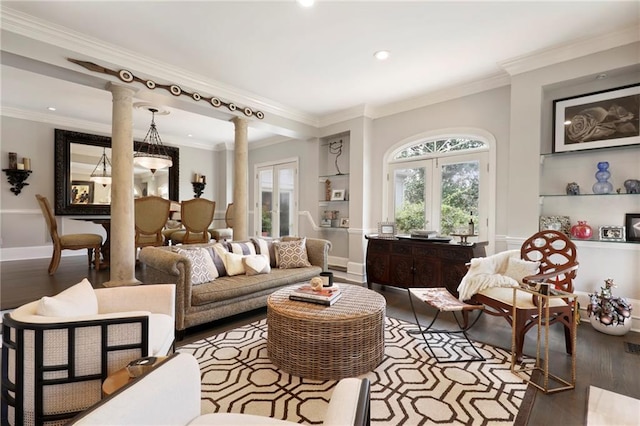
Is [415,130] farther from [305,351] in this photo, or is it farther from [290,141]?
[305,351]

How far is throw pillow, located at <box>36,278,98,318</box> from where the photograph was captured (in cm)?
142

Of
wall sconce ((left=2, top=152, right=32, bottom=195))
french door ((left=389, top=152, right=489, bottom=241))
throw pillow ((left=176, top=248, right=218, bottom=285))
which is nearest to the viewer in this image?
throw pillow ((left=176, top=248, right=218, bottom=285))

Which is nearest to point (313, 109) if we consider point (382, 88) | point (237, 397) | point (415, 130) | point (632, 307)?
point (382, 88)

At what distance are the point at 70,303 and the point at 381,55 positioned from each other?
349cm

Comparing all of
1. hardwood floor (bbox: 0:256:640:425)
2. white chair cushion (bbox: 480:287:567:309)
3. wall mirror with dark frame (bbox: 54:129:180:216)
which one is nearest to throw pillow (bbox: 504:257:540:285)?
white chair cushion (bbox: 480:287:567:309)

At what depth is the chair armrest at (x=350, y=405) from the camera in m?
0.83

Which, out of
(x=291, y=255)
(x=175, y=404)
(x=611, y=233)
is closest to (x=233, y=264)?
(x=291, y=255)

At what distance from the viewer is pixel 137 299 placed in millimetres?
1985

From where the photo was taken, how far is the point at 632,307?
2.87 metres

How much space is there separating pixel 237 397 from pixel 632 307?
3.75 m

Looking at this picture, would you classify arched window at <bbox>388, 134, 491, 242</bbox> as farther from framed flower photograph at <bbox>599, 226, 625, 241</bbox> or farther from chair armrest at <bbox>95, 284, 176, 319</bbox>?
chair armrest at <bbox>95, 284, 176, 319</bbox>

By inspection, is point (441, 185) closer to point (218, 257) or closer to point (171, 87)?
point (218, 257)

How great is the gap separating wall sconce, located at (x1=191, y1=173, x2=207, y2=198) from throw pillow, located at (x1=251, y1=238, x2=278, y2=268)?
457cm

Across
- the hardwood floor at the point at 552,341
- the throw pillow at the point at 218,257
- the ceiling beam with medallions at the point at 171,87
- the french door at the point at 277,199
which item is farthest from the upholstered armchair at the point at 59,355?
the french door at the point at 277,199
